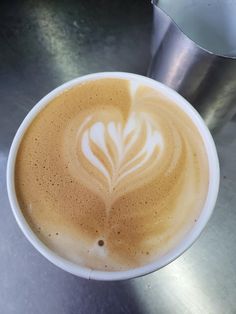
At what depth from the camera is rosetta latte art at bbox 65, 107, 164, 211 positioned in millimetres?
648

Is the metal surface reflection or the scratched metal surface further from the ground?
the metal surface reflection

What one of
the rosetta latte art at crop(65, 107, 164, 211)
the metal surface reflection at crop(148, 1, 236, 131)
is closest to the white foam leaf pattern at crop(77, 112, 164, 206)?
the rosetta latte art at crop(65, 107, 164, 211)

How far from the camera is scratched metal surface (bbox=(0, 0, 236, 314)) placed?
0.84 meters

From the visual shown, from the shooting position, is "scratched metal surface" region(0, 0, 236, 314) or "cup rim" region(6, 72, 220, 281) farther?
"scratched metal surface" region(0, 0, 236, 314)

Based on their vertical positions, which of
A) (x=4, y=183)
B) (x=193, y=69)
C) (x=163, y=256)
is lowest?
(x=4, y=183)

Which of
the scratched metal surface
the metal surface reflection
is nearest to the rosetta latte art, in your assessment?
the metal surface reflection

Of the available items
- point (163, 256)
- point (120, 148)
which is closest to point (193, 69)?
point (120, 148)

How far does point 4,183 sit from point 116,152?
425mm

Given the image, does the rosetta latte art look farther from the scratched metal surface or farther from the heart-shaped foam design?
the scratched metal surface

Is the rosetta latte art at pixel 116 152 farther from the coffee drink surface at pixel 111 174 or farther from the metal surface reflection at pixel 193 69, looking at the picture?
the metal surface reflection at pixel 193 69

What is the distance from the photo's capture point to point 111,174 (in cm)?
66

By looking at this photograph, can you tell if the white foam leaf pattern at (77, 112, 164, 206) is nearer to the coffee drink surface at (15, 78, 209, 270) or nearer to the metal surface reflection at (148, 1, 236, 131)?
the coffee drink surface at (15, 78, 209, 270)

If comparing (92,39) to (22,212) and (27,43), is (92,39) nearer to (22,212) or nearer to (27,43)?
(27,43)

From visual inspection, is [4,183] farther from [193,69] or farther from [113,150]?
[193,69]
